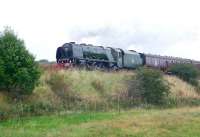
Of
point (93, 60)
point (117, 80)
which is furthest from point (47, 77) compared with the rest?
point (93, 60)

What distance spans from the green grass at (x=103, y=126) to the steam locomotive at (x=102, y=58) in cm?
1688

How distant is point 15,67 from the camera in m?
34.5

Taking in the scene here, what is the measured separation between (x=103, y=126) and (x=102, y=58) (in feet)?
89.8

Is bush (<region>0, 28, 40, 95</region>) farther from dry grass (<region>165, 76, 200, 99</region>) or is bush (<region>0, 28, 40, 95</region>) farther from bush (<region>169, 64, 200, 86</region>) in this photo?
bush (<region>169, 64, 200, 86</region>)

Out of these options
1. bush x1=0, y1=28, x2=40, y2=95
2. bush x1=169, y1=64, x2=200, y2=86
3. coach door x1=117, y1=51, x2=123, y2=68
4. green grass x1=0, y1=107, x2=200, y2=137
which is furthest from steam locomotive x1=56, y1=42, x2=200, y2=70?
green grass x1=0, y1=107, x2=200, y2=137

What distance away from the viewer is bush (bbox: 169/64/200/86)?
6194 cm

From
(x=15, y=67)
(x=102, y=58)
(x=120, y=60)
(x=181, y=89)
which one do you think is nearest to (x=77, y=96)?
(x=15, y=67)

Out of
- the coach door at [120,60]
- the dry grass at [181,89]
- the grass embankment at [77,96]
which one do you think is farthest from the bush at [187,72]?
the grass embankment at [77,96]

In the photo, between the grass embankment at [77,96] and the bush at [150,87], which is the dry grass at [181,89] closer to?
the grass embankment at [77,96]

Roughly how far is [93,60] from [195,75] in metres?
16.2

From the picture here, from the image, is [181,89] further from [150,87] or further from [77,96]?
[77,96]

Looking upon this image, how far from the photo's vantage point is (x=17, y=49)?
3528cm

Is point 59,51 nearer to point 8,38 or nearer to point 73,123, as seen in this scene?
point 8,38

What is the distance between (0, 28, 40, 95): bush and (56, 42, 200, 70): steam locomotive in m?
12.1
